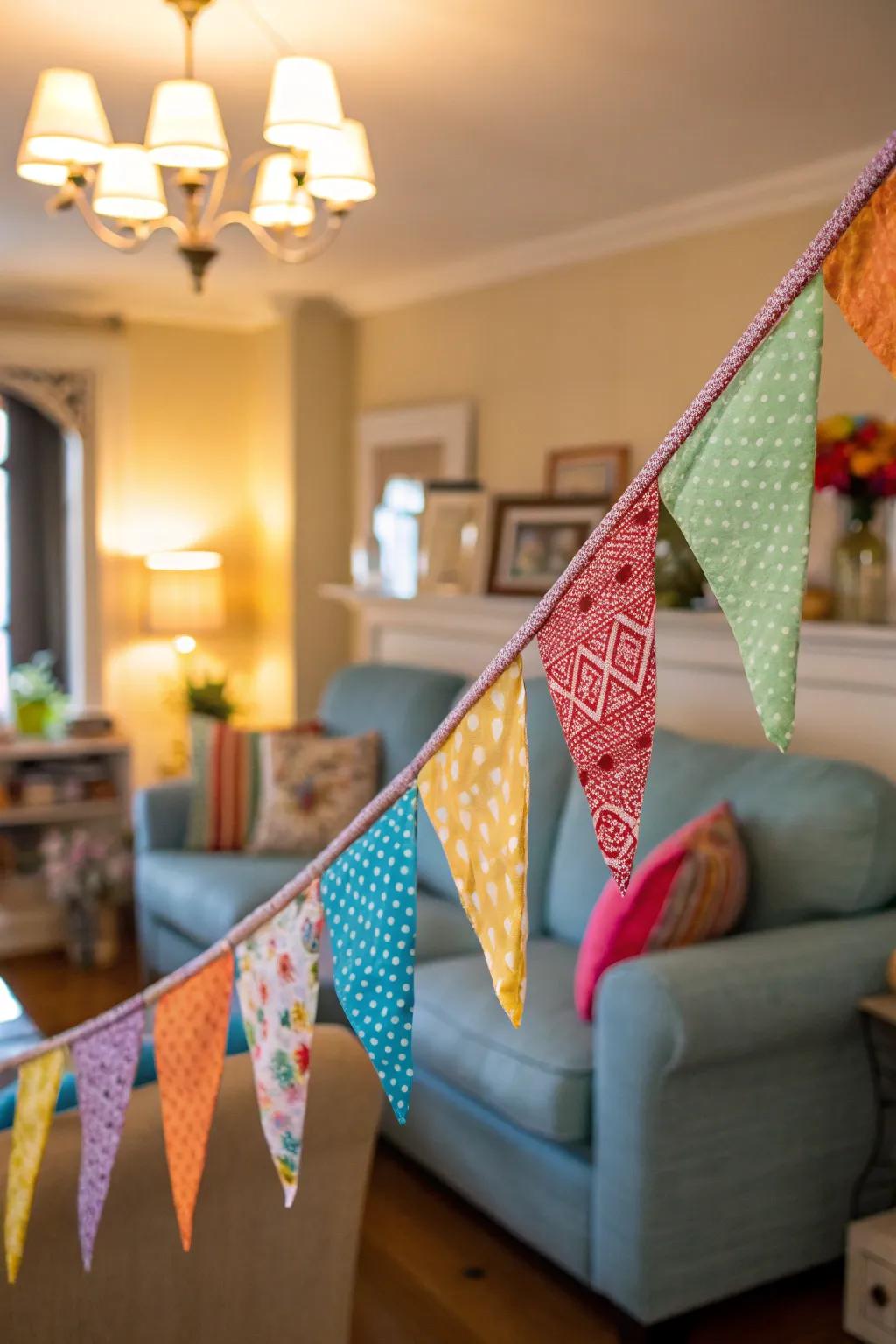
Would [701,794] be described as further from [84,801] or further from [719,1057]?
[84,801]

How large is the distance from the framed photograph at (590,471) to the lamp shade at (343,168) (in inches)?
64.1

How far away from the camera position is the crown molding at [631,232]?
3.40 m

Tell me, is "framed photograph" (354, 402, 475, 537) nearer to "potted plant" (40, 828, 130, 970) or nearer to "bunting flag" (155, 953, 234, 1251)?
"potted plant" (40, 828, 130, 970)

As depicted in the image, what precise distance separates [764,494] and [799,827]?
1.93 meters

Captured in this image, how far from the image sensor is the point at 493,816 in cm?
127

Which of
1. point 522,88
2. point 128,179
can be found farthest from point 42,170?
point 522,88

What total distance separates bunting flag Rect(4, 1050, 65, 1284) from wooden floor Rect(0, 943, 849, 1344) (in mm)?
1044

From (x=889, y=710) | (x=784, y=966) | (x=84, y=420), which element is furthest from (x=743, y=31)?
(x=84, y=420)

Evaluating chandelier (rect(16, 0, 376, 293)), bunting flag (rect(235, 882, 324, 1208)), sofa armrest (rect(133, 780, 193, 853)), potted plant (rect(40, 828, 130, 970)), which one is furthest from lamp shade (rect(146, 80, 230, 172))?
potted plant (rect(40, 828, 130, 970))

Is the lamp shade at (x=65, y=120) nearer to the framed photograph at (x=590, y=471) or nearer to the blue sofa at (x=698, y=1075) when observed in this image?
the blue sofa at (x=698, y=1075)

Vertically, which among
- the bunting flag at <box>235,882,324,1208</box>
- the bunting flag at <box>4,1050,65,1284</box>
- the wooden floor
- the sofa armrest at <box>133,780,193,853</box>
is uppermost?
the bunting flag at <box>235,882,324,1208</box>

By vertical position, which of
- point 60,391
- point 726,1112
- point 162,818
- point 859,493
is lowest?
point 726,1112

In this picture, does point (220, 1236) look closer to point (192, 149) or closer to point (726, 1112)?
point (726, 1112)

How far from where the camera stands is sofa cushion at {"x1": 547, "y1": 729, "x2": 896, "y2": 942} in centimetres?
276
